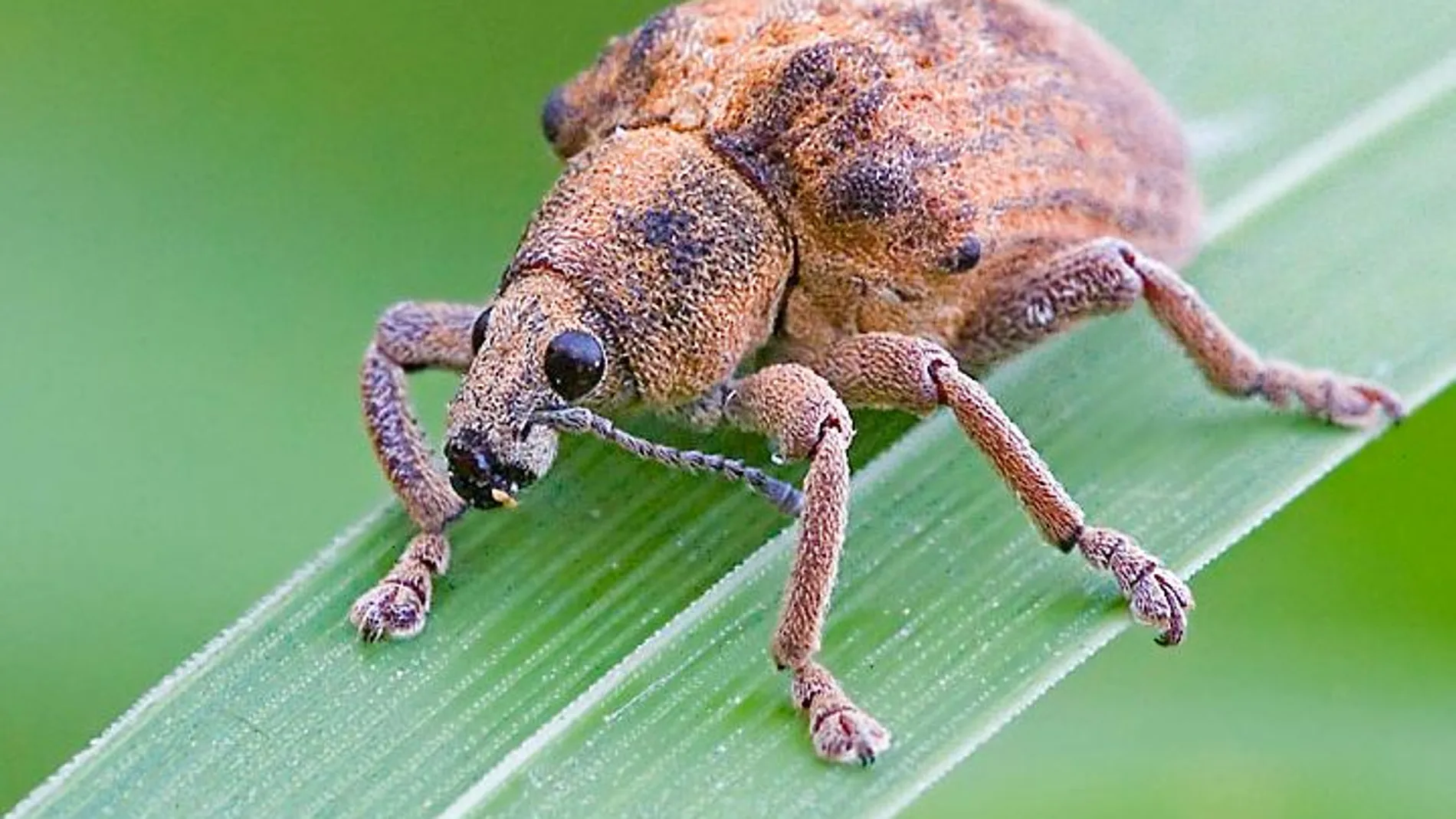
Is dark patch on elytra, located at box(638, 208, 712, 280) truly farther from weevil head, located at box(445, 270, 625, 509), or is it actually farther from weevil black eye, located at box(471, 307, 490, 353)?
weevil black eye, located at box(471, 307, 490, 353)

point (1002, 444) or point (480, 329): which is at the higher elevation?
point (480, 329)

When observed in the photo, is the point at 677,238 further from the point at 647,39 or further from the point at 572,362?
the point at 647,39

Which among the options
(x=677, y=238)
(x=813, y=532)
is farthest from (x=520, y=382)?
(x=813, y=532)

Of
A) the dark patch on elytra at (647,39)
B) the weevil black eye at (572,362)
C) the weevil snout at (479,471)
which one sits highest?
the dark patch on elytra at (647,39)

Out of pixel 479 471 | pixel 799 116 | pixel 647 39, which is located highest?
pixel 647 39

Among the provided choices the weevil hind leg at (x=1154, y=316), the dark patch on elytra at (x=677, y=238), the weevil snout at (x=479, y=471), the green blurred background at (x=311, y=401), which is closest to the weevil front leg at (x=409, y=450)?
the weevil snout at (x=479, y=471)

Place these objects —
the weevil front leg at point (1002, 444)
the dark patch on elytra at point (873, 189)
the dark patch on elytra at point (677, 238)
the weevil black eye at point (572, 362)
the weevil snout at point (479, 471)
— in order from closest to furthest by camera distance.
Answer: the weevil front leg at point (1002, 444)
the weevil snout at point (479, 471)
the weevil black eye at point (572, 362)
the dark patch on elytra at point (677, 238)
the dark patch on elytra at point (873, 189)

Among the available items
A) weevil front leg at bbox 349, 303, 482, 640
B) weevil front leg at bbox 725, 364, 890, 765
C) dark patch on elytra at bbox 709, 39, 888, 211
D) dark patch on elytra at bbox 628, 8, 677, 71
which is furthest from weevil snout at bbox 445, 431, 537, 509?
dark patch on elytra at bbox 628, 8, 677, 71

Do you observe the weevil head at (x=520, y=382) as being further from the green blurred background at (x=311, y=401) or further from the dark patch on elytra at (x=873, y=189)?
the green blurred background at (x=311, y=401)
